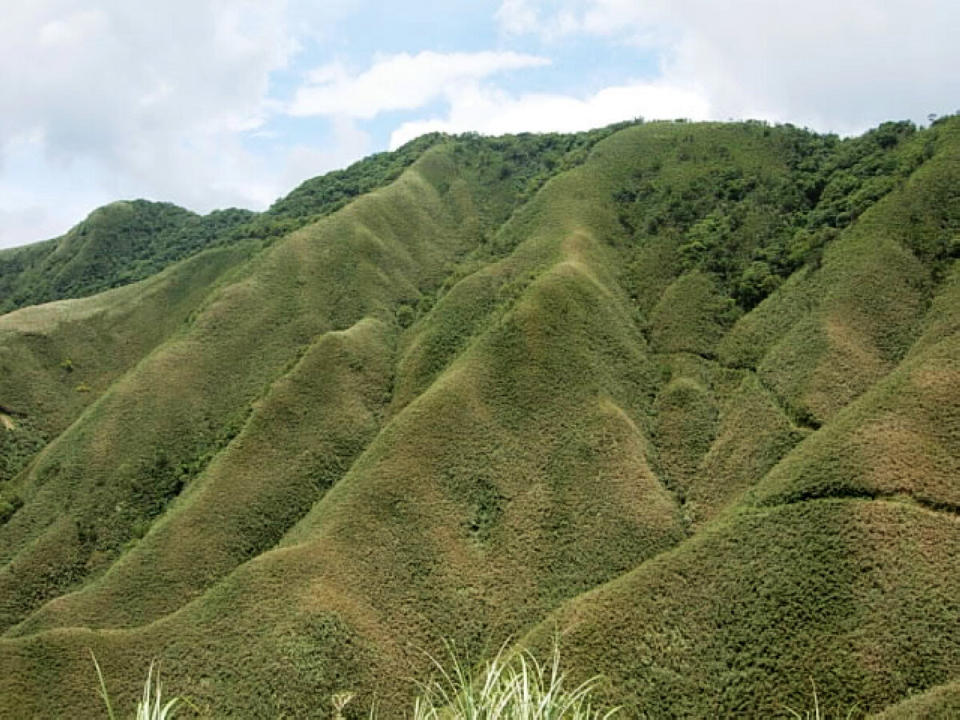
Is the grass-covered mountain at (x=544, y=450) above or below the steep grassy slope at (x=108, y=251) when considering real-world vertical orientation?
below

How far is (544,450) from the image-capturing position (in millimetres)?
72438

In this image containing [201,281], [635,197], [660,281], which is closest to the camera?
[660,281]

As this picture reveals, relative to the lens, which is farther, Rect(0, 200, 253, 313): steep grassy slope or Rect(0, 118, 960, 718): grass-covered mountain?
Rect(0, 200, 253, 313): steep grassy slope

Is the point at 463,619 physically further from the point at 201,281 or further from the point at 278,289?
the point at 201,281

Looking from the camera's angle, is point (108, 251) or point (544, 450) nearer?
point (544, 450)

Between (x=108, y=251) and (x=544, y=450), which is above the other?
(x=108, y=251)

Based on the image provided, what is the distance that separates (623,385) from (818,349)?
1975cm

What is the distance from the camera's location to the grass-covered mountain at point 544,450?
51188mm

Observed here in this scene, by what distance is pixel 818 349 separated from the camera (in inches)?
2906

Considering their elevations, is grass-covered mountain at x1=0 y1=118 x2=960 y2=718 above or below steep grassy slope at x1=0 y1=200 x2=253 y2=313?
below

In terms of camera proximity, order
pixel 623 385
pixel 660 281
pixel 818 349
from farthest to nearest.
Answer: pixel 660 281, pixel 623 385, pixel 818 349

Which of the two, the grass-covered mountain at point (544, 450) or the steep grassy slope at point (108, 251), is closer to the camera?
the grass-covered mountain at point (544, 450)

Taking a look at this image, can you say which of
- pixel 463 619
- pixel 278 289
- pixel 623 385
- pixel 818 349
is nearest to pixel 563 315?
pixel 623 385

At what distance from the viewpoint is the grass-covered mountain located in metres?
51.2
